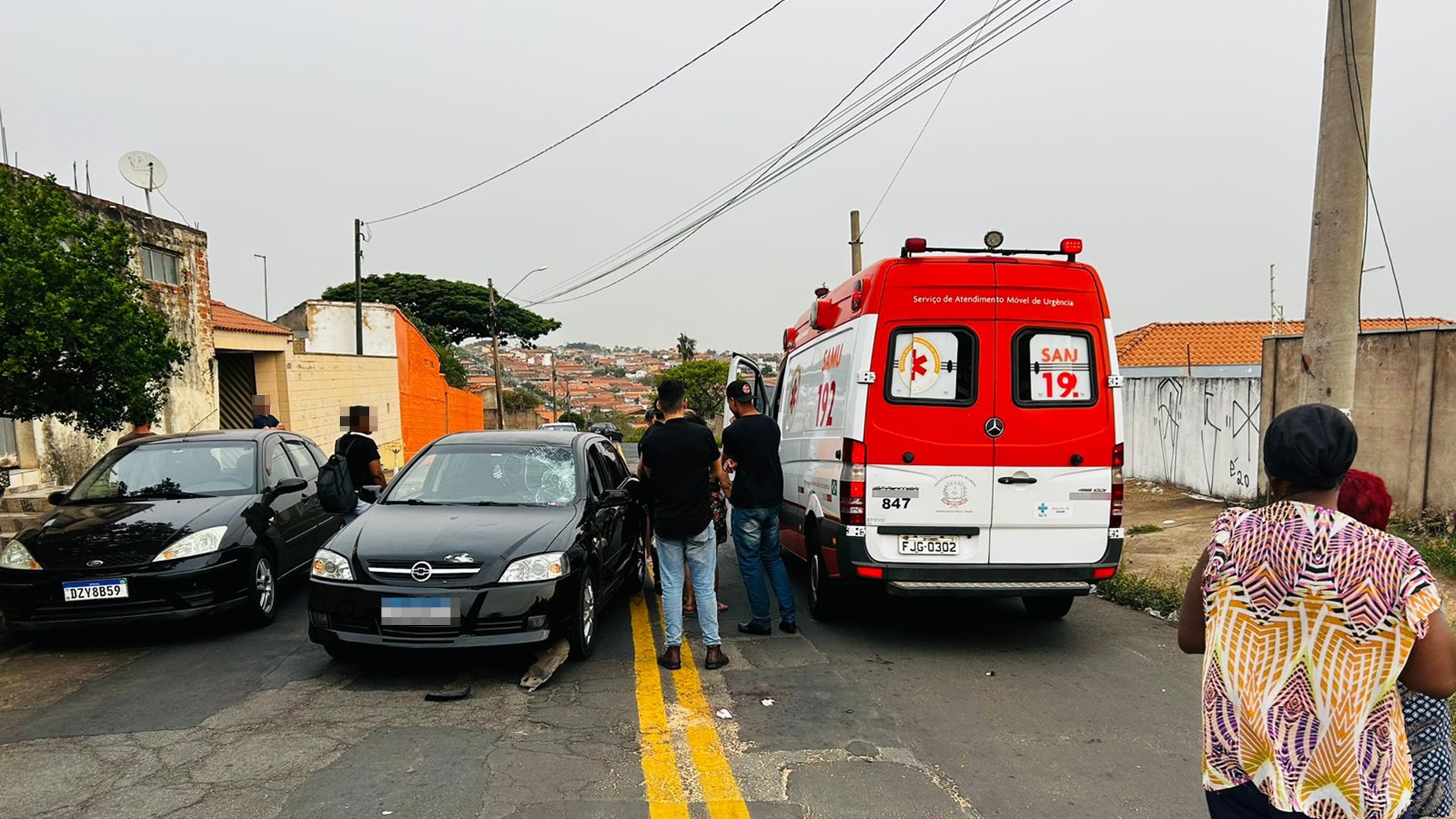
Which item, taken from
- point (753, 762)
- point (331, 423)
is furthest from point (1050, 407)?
point (331, 423)

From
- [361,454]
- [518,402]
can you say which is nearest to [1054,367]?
[361,454]

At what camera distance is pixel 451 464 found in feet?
21.0

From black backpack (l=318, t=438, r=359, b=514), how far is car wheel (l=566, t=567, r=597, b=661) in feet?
8.54

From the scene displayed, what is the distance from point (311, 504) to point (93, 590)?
219 centimetres

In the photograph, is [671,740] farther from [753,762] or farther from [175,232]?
[175,232]

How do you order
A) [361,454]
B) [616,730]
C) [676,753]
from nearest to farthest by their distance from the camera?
1. [676,753]
2. [616,730]
3. [361,454]

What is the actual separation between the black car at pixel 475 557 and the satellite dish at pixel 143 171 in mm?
12247

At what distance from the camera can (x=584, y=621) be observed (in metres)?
5.50

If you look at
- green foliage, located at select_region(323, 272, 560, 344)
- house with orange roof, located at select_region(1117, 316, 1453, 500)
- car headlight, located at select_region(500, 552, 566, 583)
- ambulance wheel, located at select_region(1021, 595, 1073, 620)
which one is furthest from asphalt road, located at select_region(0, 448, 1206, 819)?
green foliage, located at select_region(323, 272, 560, 344)

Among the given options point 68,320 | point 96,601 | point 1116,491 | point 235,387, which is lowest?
point 96,601

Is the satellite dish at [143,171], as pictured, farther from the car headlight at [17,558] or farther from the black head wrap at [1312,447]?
the black head wrap at [1312,447]

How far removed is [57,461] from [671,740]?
1063 cm

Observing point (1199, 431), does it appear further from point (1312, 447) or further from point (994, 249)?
point (1312, 447)

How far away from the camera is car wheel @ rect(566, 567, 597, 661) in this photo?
538cm
